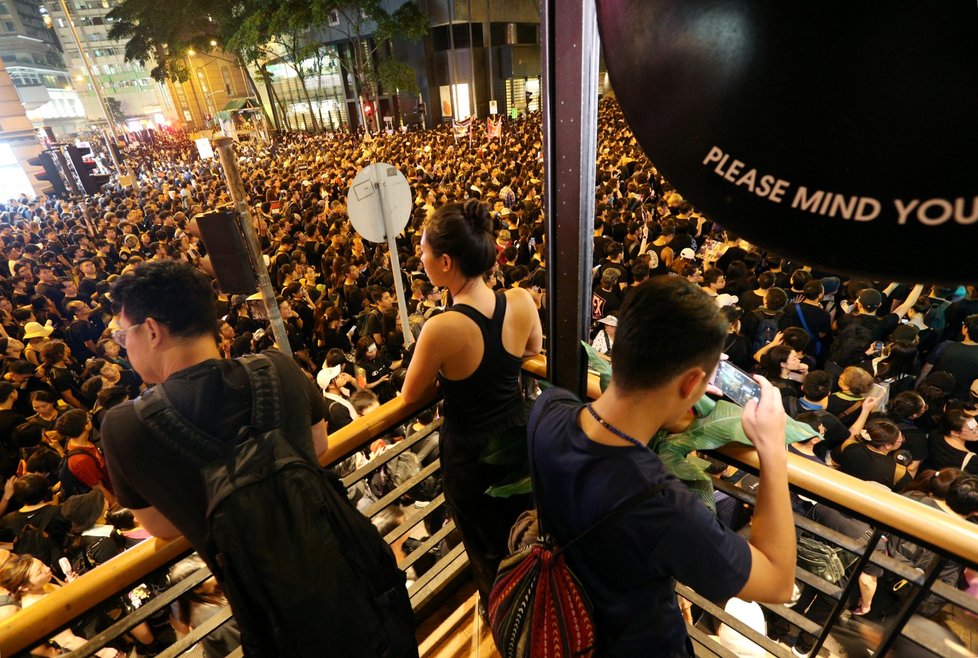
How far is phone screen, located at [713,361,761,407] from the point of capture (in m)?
1.45

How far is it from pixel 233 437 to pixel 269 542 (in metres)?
0.32

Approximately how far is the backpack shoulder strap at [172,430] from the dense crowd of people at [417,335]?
0.24 meters

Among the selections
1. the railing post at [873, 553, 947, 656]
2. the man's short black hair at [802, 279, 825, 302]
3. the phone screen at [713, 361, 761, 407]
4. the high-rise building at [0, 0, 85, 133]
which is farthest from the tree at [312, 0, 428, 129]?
the high-rise building at [0, 0, 85, 133]

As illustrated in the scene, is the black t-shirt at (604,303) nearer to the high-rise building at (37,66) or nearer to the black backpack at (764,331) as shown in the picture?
the black backpack at (764,331)

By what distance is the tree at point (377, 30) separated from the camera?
28233 millimetres

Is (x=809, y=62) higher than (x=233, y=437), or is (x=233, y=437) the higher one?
(x=809, y=62)

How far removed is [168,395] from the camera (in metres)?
1.44

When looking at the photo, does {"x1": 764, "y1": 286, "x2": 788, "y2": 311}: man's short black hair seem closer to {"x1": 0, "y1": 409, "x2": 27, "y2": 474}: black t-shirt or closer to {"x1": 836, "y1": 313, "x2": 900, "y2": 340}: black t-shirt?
{"x1": 836, "y1": 313, "x2": 900, "y2": 340}: black t-shirt

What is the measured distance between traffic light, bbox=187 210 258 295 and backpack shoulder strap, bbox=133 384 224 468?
2513 mm

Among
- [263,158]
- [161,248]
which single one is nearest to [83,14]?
[263,158]

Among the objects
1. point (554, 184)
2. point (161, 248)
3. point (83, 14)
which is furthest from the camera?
point (83, 14)

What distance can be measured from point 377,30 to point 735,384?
34574 millimetres

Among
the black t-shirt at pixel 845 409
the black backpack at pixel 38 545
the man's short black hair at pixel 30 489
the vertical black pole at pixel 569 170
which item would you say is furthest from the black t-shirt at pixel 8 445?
the black t-shirt at pixel 845 409

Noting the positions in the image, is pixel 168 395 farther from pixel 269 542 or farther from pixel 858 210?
pixel 858 210
